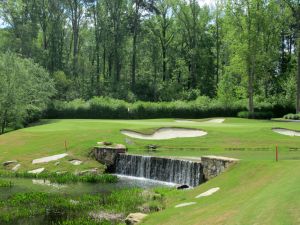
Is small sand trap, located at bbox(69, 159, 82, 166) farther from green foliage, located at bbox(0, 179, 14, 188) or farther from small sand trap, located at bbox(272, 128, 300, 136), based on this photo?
small sand trap, located at bbox(272, 128, 300, 136)

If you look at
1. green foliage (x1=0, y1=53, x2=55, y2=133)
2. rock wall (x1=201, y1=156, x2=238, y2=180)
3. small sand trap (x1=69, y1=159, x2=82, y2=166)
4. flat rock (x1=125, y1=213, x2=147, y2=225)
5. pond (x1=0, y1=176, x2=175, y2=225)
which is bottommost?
pond (x1=0, y1=176, x2=175, y2=225)

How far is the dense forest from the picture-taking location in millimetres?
58094

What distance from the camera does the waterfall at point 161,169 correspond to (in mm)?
25547

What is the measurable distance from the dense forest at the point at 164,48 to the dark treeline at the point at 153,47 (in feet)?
0.61

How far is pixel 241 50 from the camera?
56.1m

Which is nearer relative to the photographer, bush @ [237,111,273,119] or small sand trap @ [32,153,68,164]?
small sand trap @ [32,153,68,164]

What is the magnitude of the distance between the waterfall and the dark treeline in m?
32.9

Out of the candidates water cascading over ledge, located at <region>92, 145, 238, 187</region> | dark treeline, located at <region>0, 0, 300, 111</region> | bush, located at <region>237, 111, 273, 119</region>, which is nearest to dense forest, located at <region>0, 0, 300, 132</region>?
dark treeline, located at <region>0, 0, 300, 111</region>

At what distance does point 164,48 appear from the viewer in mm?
89312

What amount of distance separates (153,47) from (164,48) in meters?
3.91

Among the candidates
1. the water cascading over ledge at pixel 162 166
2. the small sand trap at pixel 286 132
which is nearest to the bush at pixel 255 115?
the small sand trap at pixel 286 132

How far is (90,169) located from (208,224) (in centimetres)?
1800

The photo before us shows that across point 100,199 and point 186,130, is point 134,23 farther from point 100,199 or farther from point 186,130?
point 100,199

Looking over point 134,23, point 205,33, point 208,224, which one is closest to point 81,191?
point 208,224
